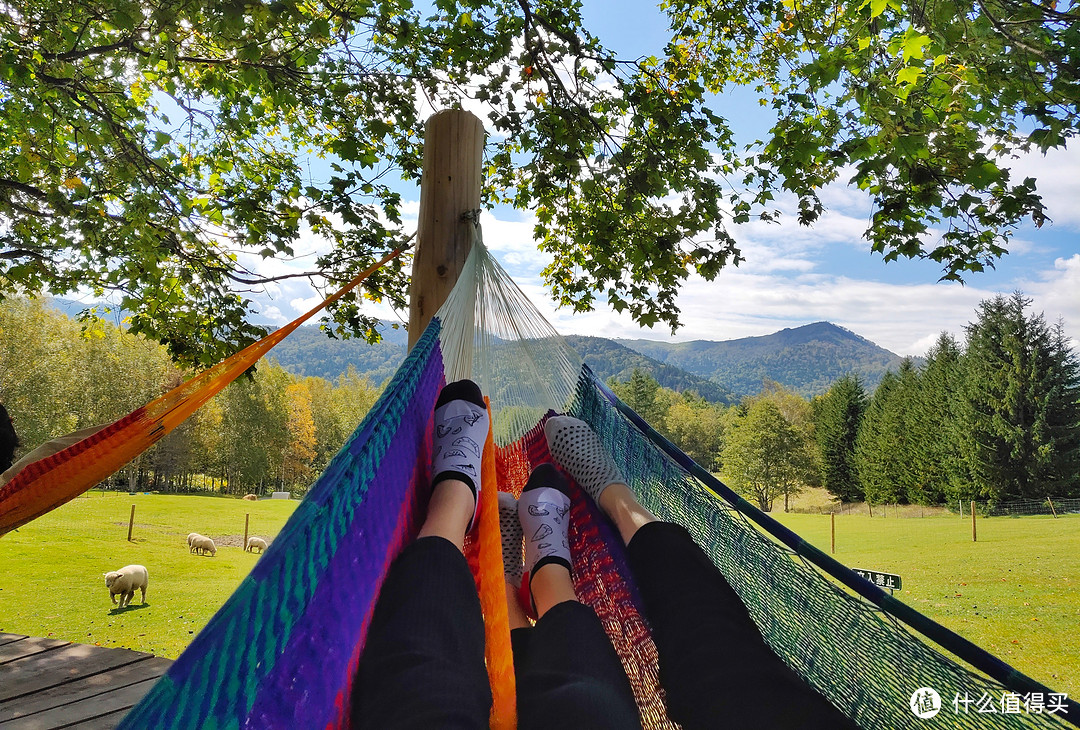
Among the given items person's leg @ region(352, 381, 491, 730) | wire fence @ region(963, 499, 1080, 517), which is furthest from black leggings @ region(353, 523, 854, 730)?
wire fence @ region(963, 499, 1080, 517)

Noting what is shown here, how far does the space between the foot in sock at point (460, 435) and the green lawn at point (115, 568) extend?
5.24 m

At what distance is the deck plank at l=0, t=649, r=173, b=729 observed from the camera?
1.45 meters

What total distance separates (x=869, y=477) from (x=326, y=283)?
84.9 ft

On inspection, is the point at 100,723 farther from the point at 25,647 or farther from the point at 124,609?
the point at 124,609

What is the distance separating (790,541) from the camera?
0.93 meters

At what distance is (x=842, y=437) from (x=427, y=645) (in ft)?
98.0

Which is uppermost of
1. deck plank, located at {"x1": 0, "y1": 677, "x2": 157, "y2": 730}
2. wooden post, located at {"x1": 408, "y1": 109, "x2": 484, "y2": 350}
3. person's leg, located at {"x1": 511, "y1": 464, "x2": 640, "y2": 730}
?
wooden post, located at {"x1": 408, "y1": 109, "x2": 484, "y2": 350}

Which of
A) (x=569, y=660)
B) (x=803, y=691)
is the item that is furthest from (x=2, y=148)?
(x=803, y=691)

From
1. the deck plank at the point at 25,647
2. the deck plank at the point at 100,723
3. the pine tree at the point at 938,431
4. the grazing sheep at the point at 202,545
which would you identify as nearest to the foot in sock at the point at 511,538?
the deck plank at the point at 100,723

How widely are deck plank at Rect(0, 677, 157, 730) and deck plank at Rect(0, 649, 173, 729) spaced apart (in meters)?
0.02

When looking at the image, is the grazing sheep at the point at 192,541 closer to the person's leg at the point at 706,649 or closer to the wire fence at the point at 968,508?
the person's leg at the point at 706,649

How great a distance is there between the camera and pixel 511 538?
1.40 meters

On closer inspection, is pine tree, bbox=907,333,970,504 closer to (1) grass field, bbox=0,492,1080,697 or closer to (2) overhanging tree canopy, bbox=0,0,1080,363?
(1) grass field, bbox=0,492,1080,697

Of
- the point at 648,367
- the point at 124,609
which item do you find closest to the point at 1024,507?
the point at 124,609
